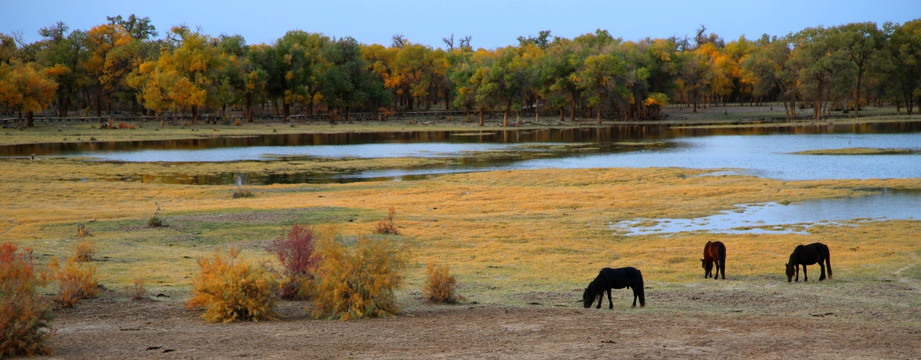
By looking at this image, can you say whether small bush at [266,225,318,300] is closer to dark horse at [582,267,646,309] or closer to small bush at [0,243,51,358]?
small bush at [0,243,51,358]

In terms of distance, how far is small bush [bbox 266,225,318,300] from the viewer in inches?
504

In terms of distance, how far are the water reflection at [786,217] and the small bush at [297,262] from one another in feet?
36.6

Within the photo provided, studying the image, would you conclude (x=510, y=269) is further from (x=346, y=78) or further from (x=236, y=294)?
(x=346, y=78)

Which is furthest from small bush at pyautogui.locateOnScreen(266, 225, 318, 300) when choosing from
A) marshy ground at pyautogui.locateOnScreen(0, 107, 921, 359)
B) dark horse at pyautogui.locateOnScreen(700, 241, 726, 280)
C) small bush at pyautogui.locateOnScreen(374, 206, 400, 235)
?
small bush at pyautogui.locateOnScreen(374, 206, 400, 235)

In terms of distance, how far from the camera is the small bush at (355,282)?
1137 centimetres

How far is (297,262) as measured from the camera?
42.3ft

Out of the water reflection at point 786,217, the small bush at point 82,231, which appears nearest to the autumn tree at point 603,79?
the water reflection at point 786,217

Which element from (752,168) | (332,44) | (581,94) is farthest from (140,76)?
(752,168)

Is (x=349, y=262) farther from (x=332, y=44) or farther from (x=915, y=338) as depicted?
(x=332, y=44)

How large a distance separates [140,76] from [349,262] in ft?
304

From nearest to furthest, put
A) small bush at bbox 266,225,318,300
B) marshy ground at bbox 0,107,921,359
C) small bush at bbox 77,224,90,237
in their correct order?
marshy ground at bbox 0,107,921,359 → small bush at bbox 266,225,318,300 → small bush at bbox 77,224,90,237

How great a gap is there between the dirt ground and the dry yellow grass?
2159 mm

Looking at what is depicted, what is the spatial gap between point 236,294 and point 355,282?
5.27ft

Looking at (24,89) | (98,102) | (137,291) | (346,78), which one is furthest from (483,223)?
(98,102)
